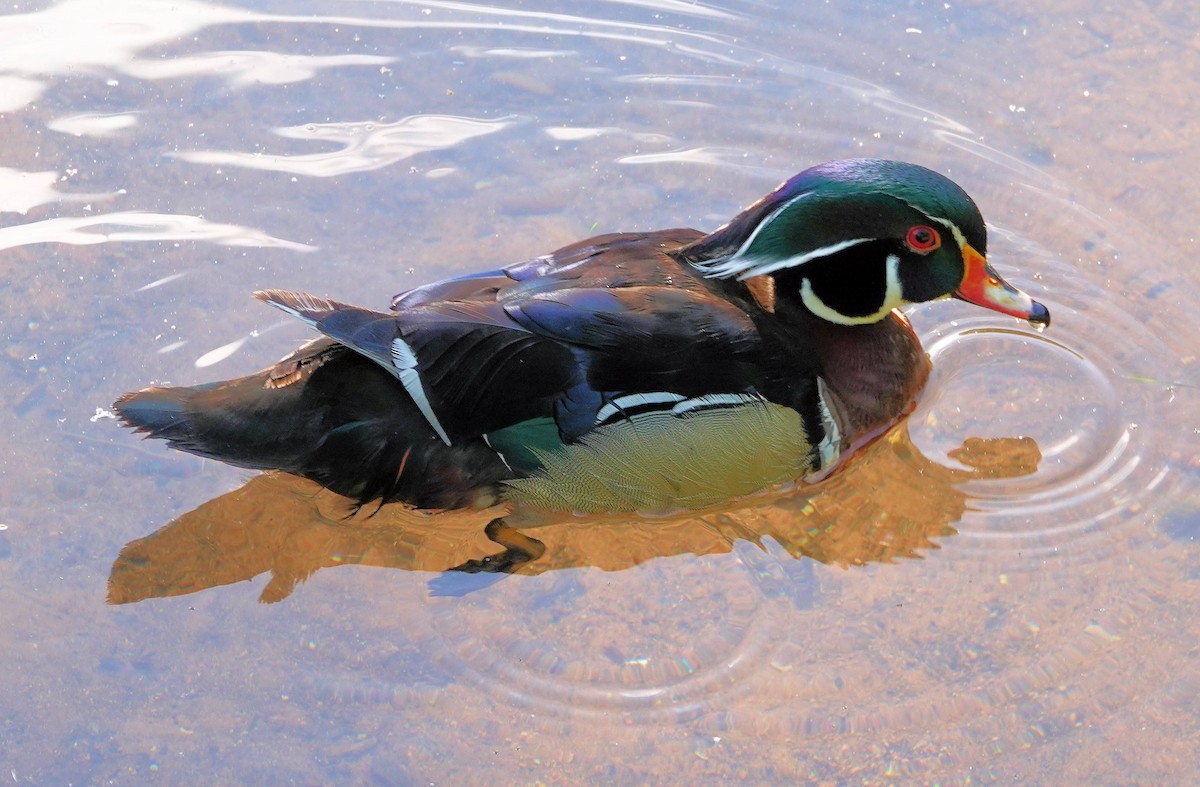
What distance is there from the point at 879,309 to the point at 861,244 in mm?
329

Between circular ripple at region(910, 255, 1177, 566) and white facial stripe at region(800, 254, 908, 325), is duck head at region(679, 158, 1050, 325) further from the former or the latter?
circular ripple at region(910, 255, 1177, 566)

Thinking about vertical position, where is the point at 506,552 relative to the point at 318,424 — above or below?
below

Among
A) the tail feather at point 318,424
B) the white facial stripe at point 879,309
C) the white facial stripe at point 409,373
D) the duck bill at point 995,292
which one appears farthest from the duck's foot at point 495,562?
the duck bill at point 995,292

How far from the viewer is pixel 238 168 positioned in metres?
6.53

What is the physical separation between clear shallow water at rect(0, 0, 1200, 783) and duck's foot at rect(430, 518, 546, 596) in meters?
0.06

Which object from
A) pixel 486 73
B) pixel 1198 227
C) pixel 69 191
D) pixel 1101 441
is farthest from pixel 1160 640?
pixel 69 191

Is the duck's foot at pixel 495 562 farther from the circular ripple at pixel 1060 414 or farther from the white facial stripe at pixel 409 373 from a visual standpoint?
the circular ripple at pixel 1060 414

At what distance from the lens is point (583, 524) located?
531 centimetres

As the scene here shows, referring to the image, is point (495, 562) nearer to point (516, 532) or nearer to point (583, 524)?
point (516, 532)

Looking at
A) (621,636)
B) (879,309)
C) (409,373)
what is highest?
(879,309)

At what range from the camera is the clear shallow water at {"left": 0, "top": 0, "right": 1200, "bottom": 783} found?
15.0 ft

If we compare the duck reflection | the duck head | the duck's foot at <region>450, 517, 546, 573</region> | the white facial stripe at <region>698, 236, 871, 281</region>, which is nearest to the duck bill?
the duck head

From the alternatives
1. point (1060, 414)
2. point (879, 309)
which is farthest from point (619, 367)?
point (1060, 414)

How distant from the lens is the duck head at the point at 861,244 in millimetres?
5031
